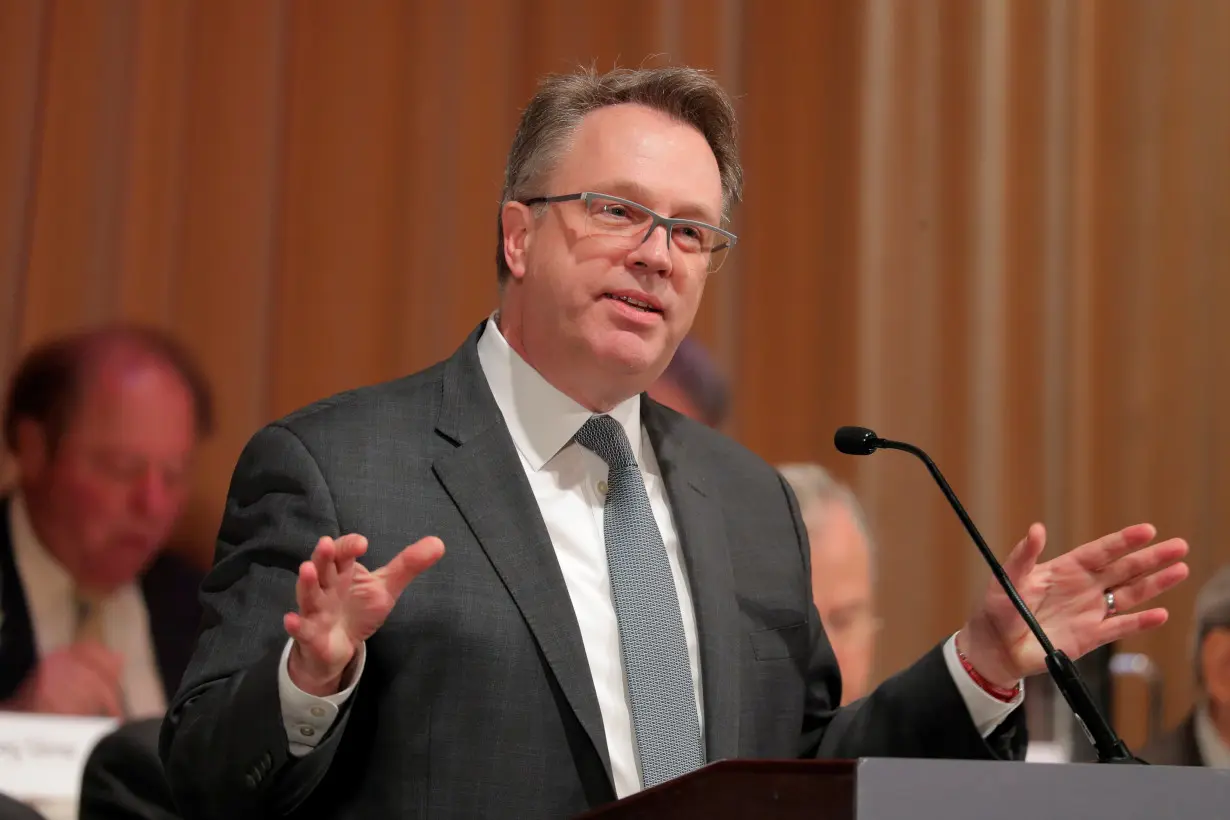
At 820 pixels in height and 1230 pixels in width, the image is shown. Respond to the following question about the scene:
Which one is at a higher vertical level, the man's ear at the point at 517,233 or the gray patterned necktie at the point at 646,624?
the man's ear at the point at 517,233

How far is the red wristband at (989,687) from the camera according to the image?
5.84 feet

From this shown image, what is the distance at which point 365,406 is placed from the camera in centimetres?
181

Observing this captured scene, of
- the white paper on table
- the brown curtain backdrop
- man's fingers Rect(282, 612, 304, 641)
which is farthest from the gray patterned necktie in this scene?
the brown curtain backdrop

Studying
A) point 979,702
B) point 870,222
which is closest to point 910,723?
point 979,702

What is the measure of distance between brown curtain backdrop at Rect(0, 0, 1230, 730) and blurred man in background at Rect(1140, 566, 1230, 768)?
0.93m

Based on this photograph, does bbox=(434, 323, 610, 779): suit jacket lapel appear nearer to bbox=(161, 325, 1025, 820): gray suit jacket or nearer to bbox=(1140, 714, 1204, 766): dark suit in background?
bbox=(161, 325, 1025, 820): gray suit jacket

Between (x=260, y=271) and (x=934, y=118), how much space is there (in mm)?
2380

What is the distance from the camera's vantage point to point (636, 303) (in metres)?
1.92

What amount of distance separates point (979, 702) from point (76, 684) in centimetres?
258

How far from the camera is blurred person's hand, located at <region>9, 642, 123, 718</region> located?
3527 mm

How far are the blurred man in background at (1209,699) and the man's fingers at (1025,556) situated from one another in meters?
1.97

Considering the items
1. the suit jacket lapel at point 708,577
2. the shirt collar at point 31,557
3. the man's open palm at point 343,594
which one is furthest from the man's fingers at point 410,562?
the shirt collar at point 31,557

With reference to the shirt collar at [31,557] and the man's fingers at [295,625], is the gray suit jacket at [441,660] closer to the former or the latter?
the man's fingers at [295,625]

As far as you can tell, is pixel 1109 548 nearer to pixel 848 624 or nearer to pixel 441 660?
pixel 441 660
